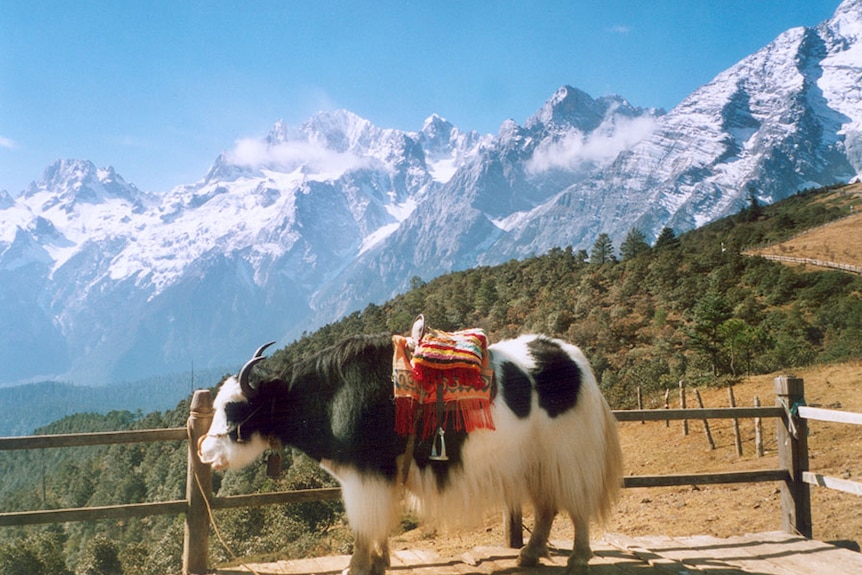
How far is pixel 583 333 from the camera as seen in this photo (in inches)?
1524

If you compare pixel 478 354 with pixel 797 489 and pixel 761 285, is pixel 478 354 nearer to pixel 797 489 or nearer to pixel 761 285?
pixel 797 489

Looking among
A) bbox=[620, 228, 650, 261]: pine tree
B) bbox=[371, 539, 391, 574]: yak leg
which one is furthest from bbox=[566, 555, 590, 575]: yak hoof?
bbox=[620, 228, 650, 261]: pine tree

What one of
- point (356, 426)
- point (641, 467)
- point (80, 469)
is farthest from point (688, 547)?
point (80, 469)

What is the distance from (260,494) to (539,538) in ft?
6.77

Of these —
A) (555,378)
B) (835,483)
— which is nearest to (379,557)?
(555,378)

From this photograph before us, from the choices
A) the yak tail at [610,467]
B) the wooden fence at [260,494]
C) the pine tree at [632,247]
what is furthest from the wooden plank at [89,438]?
the pine tree at [632,247]

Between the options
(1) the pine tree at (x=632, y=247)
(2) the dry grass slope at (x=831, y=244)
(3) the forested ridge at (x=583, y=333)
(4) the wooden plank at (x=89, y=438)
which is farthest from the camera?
(1) the pine tree at (x=632, y=247)

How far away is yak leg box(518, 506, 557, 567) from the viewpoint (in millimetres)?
4544

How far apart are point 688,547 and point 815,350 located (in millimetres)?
29058

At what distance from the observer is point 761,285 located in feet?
134

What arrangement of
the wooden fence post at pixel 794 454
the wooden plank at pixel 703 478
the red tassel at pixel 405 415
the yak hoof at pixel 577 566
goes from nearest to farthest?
the red tassel at pixel 405 415
the yak hoof at pixel 577 566
the wooden plank at pixel 703 478
the wooden fence post at pixel 794 454

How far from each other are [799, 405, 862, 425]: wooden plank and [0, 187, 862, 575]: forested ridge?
4450 millimetres

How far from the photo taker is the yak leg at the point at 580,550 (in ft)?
14.4

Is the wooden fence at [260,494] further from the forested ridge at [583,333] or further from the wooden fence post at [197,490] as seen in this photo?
the forested ridge at [583,333]
